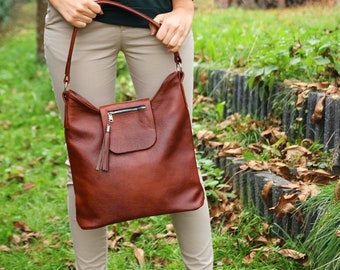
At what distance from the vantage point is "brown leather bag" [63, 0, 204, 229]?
6.56 feet

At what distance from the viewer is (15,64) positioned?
30.8 feet

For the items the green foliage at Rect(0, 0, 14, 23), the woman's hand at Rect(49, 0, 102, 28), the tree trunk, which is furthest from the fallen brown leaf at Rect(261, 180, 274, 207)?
the green foliage at Rect(0, 0, 14, 23)

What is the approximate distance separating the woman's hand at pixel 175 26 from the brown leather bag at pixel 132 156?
0.12ft

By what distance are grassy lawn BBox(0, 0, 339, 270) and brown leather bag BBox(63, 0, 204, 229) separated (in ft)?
2.80

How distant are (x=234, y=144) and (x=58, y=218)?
1.11 m

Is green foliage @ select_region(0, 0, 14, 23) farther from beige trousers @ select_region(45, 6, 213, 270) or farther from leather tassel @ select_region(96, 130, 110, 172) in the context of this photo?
leather tassel @ select_region(96, 130, 110, 172)

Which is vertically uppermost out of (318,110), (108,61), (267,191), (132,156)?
(108,61)

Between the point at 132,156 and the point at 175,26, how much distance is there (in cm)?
43

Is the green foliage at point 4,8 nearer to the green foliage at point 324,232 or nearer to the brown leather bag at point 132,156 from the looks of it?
the green foliage at point 324,232

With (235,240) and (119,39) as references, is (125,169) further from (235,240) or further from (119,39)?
(235,240)

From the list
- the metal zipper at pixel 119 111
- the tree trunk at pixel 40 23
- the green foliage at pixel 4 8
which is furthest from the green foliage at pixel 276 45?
the green foliage at pixel 4 8

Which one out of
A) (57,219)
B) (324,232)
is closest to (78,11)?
(324,232)

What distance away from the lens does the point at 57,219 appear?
3725 millimetres

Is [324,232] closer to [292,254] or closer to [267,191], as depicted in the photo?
[292,254]
